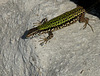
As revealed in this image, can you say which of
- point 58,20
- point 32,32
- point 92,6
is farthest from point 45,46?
point 92,6

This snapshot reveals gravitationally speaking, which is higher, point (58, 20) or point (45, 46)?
point (58, 20)

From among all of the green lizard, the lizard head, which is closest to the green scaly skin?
the green lizard

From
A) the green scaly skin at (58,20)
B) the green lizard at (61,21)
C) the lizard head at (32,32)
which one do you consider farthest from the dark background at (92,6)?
the lizard head at (32,32)

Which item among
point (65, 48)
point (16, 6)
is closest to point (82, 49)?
point (65, 48)

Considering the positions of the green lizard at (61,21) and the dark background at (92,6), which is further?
the dark background at (92,6)

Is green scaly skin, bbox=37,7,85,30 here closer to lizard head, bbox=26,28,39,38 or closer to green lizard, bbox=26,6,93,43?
green lizard, bbox=26,6,93,43

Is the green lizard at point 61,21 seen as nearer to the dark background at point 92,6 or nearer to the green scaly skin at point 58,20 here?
the green scaly skin at point 58,20

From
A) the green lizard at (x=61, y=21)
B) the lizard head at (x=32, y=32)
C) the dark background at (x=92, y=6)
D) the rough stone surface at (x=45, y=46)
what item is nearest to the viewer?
the rough stone surface at (x=45, y=46)

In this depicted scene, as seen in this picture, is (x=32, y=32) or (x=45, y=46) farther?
(x=32, y=32)

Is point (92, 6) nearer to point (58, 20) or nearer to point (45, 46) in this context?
point (58, 20)
